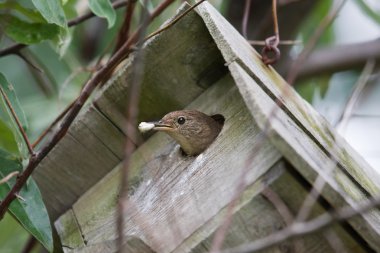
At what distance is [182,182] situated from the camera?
2791 millimetres

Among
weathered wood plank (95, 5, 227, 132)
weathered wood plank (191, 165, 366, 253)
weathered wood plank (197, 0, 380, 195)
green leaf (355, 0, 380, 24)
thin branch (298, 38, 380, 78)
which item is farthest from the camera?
thin branch (298, 38, 380, 78)

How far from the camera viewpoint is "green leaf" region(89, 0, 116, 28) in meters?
2.97

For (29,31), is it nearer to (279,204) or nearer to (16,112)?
(16,112)

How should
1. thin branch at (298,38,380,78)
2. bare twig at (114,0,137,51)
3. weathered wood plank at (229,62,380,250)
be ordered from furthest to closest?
thin branch at (298,38,380,78)
bare twig at (114,0,137,51)
weathered wood plank at (229,62,380,250)

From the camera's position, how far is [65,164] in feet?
11.0

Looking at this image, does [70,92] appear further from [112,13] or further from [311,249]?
[311,249]

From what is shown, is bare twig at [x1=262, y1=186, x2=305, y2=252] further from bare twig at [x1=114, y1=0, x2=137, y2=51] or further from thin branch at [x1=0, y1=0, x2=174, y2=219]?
bare twig at [x1=114, y1=0, x2=137, y2=51]

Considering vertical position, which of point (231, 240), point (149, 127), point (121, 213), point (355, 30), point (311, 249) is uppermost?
point (121, 213)

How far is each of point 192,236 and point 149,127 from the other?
2.19ft

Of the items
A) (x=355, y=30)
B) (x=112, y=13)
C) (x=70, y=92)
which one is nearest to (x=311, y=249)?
(x=112, y=13)

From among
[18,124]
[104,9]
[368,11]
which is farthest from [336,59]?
[18,124]

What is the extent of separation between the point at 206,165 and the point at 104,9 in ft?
2.35

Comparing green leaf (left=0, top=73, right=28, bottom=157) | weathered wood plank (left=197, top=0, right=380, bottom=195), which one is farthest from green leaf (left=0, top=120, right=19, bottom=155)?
weathered wood plank (left=197, top=0, right=380, bottom=195)

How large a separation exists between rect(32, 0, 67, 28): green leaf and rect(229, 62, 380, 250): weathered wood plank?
67cm
